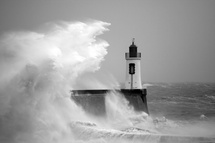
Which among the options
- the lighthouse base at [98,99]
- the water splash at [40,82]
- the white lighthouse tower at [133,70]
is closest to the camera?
the water splash at [40,82]

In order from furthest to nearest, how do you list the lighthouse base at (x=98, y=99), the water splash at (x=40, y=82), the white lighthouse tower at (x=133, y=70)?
the white lighthouse tower at (x=133, y=70)
the lighthouse base at (x=98, y=99)
the water splash at (x=40, y=82)

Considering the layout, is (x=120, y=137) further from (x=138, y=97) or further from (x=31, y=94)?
(x=138, y=97)

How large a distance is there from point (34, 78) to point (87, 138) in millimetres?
3302

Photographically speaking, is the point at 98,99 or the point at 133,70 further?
the point at 133,70

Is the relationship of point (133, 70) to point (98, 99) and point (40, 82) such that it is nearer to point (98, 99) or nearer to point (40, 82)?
point (98, 99)

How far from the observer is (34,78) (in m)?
16.2

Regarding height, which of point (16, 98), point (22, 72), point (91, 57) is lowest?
point (16, 98)

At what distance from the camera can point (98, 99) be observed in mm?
20328

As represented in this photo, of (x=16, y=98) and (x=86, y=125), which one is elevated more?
(x=16, y=98)

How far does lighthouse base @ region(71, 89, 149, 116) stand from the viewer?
19500 mm

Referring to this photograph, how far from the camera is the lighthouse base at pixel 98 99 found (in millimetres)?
19500

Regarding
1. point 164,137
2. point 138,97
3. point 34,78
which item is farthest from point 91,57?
point 164,137

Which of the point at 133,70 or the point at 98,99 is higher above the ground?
the point at 133,70

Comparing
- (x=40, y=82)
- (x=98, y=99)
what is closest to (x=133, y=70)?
(x=98, y=99)
